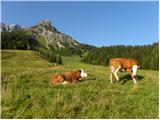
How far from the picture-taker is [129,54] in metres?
130

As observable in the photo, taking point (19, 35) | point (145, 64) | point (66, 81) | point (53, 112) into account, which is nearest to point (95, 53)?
point (145, 64)

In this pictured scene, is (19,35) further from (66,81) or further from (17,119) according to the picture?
(17,119)

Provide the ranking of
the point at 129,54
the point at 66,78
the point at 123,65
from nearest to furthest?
the point at 66,78, the point at 123,65, the point at 129,54

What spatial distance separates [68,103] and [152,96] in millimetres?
4194

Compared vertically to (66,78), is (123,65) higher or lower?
higher

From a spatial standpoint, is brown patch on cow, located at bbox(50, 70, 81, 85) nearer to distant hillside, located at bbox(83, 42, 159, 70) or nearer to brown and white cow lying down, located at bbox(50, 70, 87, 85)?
brown and white cow lying down, located at bbox(50, 70, 87, 85)

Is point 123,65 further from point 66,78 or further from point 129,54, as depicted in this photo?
point 129,54

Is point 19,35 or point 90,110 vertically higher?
point 19,35

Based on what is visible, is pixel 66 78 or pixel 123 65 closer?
pixel 66 78

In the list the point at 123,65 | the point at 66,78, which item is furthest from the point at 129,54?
the point at 66,78

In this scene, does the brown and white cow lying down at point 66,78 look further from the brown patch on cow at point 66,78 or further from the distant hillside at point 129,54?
the distant hillside at point 129,54

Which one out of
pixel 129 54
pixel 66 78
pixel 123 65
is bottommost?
pixel 66 78

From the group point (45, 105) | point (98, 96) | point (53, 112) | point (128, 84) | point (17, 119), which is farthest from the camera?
point (128, 84)

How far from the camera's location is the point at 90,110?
36.8 feet
